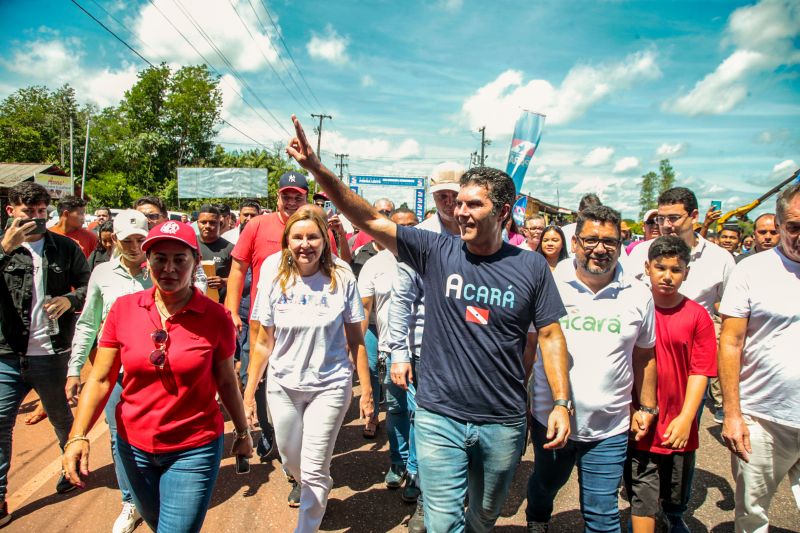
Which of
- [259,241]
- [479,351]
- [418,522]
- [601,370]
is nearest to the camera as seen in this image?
Result: [479,351]

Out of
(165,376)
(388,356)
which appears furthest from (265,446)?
(165,376)

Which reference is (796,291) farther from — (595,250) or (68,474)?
(68,474)

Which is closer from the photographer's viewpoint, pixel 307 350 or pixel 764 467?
pixel 764 467

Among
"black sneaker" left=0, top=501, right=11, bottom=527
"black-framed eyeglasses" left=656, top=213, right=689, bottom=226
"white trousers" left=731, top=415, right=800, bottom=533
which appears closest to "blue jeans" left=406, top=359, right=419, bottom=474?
"white trousers" left=731, top=415, right=800, bottom=533

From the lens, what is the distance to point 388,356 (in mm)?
3506

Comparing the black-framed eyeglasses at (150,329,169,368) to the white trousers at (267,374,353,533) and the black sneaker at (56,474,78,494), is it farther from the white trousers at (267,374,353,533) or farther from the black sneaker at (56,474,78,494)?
the black sneaker at (56,474,78,494)

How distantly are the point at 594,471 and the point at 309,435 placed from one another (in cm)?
162

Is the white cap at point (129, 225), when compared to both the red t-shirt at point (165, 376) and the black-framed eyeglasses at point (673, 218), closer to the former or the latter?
the red t-shirt at point (165, 376)

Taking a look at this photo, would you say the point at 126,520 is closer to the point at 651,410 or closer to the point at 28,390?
the point at 28,390

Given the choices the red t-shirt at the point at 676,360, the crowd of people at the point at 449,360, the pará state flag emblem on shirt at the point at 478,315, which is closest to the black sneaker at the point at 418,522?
the crowd of people at the point at 449,360

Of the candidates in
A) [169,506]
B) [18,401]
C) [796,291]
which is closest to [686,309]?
[796,291]

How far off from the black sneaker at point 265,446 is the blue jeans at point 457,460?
2.35 metres

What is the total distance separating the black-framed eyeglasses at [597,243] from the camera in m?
2.54

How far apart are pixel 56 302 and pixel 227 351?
1.84 metres
